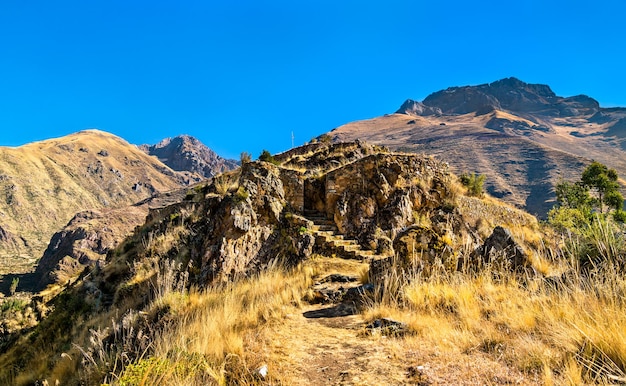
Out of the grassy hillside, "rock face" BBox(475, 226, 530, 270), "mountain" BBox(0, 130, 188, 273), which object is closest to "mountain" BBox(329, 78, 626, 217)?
the grassy hillside

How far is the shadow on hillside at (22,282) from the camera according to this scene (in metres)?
48.8

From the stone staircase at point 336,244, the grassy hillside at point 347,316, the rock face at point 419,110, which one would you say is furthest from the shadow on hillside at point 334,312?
the rock face at point 419,110

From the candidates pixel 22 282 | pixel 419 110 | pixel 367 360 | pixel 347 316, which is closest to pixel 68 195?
pixel 22 282

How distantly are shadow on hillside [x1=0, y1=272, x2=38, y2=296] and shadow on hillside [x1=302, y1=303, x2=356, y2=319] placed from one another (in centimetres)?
5804

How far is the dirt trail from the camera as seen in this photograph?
2.43 meters

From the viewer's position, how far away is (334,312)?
5055 mm

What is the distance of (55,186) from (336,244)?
14011cm

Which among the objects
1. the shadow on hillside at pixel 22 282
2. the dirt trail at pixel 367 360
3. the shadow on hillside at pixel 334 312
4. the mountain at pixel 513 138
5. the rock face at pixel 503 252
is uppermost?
the mountain at pixel 513 138

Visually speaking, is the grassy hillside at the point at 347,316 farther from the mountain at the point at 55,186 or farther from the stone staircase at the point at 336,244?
the mountain at the point at 55,186

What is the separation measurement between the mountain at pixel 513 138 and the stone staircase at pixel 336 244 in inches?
1003

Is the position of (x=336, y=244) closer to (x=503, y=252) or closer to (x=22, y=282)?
(x=503, y=252)

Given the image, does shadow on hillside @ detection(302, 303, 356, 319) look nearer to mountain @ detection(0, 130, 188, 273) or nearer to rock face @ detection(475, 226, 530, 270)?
rock face @ detection(475, 226, 530, 270)

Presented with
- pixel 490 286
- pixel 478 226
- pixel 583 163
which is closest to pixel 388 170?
pixel 478 226

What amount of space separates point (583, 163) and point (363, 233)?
9883 centimetres
